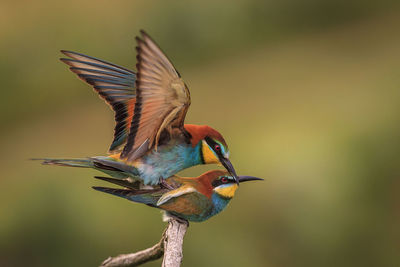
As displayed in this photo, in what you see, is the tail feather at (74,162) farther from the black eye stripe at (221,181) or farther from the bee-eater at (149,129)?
the black eye stripe at (221,181)

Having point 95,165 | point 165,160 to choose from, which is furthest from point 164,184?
point 95,165

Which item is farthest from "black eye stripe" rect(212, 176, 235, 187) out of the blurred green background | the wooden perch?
the blurred green background

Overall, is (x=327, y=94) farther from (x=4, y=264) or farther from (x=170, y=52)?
(x=4, y=264)

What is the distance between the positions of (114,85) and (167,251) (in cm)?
34

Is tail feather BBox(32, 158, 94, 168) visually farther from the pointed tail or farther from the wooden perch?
the wooden perch

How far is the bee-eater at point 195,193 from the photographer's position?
1195mm

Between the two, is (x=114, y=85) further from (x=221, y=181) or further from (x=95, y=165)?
(x=221, y=181)

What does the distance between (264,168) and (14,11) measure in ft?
6.62

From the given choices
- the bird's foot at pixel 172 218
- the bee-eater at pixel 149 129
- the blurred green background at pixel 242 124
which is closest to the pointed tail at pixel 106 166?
the bee-eater at pixel 149 129

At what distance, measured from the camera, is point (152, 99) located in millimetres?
1043

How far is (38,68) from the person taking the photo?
3.62 meters

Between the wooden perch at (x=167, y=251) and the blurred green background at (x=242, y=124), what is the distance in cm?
135

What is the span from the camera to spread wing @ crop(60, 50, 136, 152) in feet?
3.76

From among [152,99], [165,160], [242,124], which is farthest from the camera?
[242,124]
